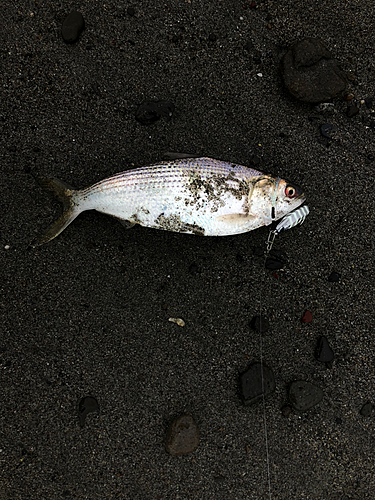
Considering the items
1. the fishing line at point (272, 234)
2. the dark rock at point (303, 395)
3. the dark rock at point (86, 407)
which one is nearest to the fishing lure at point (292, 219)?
the fishing line at point (272, 234)

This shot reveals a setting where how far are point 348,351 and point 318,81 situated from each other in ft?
8.76

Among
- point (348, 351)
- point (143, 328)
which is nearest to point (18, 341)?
point (143, 328)

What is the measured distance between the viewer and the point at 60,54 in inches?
123

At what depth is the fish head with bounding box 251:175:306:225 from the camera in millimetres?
2809

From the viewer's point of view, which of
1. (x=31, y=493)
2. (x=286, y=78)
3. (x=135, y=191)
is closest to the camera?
(x=135, y=191)

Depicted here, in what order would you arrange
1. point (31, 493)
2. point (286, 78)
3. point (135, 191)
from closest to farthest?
point (135, 191) < point (31, 493) < point (286, 78)

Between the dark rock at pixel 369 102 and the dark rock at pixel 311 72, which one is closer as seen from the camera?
the dark rock at pixel 311 72

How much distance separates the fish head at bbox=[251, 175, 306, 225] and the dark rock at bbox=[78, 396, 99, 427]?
2.29 metres

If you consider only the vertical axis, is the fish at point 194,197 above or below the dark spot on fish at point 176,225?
above

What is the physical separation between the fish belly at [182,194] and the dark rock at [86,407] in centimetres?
175

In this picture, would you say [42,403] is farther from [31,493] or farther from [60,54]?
[60,54]

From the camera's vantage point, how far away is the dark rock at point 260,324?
3.09m

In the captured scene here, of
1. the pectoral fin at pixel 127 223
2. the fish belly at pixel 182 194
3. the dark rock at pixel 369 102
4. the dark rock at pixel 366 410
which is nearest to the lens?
the fish belly at pixel 182 194

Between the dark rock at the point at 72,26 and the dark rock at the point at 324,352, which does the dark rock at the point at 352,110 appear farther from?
the dark rock at the point at 72,26
